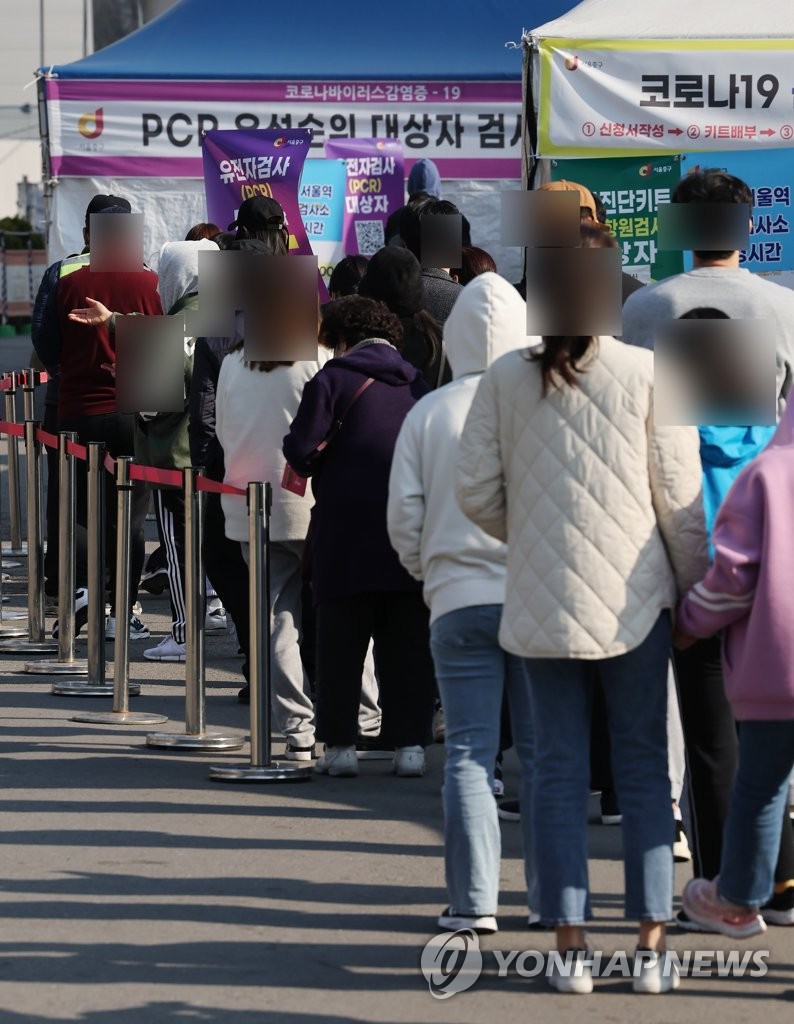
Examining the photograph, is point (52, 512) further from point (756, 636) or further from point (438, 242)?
point (756, 636)

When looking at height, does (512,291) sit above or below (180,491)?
above

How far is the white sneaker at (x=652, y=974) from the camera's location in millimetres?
4746

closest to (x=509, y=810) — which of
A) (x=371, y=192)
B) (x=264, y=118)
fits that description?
(x=371, y=192)

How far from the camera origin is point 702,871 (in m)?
5.19

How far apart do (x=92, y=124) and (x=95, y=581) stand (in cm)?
634

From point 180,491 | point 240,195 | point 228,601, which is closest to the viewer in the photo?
point 228,601

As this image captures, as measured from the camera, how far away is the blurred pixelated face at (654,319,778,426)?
16.1 ft

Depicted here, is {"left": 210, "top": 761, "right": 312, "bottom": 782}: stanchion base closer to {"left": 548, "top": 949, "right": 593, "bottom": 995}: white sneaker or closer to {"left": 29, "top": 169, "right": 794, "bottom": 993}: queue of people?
{"left": 29, "top": 169, "right": 794, "bottom": 993}: queue of people

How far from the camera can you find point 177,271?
30.2ft

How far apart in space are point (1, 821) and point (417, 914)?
71.5 inches

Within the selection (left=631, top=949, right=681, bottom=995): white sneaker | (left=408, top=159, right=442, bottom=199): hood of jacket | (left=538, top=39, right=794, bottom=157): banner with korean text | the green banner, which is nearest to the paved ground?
(left=631, top=949, right=681, bottom=995): white sneaker

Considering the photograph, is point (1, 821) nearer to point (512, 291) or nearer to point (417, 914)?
point (417, 914)

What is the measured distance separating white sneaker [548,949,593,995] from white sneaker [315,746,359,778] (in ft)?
8.02

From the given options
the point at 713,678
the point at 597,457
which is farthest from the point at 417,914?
the point at 597,457
